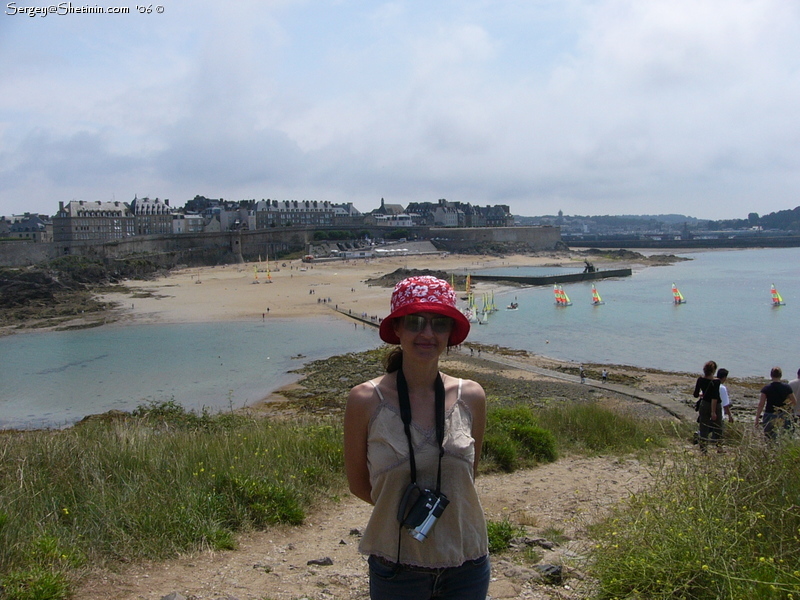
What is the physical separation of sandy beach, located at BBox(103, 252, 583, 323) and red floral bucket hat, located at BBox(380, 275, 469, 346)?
3115 cm

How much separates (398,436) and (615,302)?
4202 centimetres

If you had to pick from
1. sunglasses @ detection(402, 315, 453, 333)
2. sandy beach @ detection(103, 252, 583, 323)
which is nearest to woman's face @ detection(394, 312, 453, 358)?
sunglasses @ detection(402, 315, 453, 333)

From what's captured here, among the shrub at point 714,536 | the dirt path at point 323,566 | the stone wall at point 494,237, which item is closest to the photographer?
the shrub at point 714,536

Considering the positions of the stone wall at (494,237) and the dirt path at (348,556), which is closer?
the dirt path at (348,556)

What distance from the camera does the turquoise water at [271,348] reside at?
62.5 feet

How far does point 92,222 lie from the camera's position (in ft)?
241

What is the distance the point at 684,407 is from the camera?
45.3 feet

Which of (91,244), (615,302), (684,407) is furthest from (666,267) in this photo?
(684,407)

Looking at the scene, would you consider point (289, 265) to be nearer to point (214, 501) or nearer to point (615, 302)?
point (615, 302)

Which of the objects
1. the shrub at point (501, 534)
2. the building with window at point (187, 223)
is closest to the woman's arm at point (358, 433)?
the shrub at point (501, 534)

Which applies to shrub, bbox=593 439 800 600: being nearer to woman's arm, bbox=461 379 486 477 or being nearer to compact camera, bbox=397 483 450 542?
woman's arm, bbox=461 379 486 477

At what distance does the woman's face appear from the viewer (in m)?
2.28

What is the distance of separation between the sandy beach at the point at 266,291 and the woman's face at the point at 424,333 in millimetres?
31207

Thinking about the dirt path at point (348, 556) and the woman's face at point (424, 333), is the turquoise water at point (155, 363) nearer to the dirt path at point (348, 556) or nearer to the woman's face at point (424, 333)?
the dirt path at point (348, 556)
